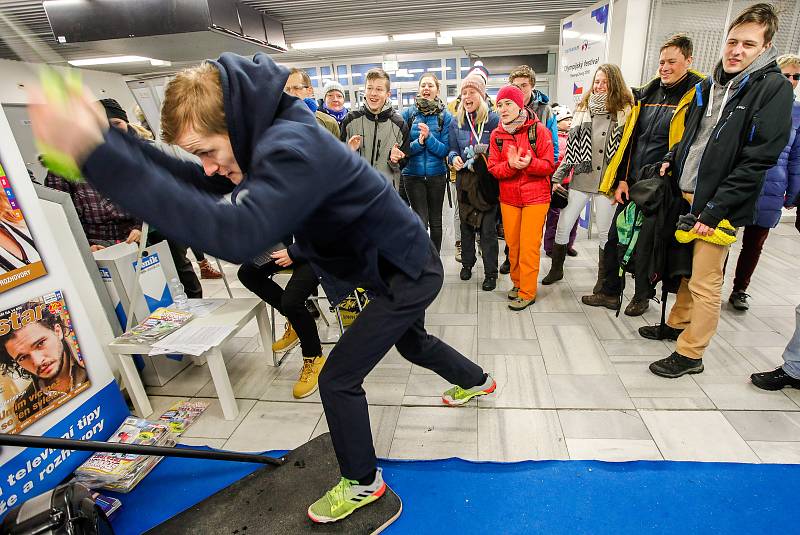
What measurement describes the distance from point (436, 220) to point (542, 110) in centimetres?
123

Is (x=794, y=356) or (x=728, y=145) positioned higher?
(x=728, y=145)

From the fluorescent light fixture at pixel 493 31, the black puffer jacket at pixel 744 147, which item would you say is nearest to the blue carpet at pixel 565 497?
the black puffer jacket at pixel 744 147

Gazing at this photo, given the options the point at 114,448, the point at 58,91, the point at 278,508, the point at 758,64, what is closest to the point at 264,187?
the point at 58,91

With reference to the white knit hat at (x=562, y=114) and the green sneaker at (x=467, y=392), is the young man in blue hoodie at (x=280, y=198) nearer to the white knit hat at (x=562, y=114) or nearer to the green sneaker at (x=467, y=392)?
the green sneaker at (x=467, y=392)

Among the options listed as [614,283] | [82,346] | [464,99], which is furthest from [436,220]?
[82,346]

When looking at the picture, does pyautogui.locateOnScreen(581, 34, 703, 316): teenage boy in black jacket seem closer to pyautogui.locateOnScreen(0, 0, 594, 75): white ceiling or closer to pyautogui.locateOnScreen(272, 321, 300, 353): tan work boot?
pyautogui.locateOnScreen(272, 321, 300, 353): tan work boot

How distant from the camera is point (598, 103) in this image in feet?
8.97

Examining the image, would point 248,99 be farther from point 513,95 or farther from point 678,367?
point 678,367

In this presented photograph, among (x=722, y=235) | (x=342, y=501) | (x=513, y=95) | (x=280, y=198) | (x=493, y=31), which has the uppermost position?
(x=493, y=31)

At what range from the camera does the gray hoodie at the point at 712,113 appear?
1.76 m

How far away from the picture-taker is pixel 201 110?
963 mm

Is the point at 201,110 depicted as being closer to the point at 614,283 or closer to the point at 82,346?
the point at 82,346

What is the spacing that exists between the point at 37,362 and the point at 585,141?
326 cm

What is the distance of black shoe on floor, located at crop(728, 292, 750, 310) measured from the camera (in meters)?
2.83
